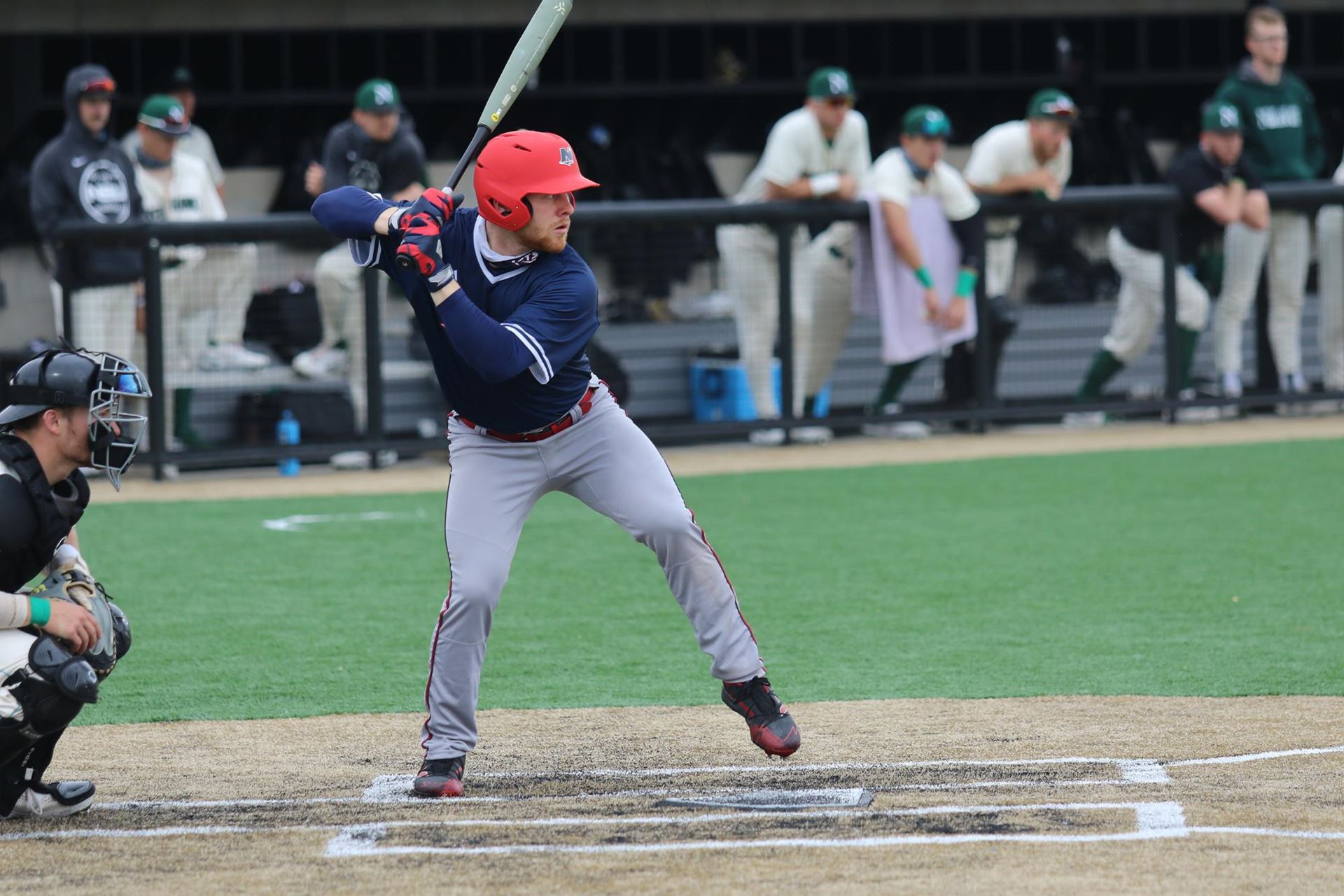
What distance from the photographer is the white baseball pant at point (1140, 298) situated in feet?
36.2

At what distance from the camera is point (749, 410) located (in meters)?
10.9

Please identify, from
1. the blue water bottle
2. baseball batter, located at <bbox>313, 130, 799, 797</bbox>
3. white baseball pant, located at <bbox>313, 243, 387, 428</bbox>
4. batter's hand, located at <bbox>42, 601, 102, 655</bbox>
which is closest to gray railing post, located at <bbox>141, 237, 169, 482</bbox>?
the blue water bottle

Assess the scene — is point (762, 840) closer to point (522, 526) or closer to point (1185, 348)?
point (522, 526)

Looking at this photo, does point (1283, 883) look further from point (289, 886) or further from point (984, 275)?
point (984, 275)

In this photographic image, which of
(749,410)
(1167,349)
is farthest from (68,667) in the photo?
(1167,349)

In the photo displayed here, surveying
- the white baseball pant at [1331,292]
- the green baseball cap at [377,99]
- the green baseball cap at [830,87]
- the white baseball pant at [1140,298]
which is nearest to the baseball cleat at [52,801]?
the green baseball cap at [377,99]

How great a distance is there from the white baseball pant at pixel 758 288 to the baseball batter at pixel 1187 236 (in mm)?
1873

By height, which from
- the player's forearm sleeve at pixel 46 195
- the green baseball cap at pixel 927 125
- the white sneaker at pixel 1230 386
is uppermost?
the green baseball cap at pixel 927 125

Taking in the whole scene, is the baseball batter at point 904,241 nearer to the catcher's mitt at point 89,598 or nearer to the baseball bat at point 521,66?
the baseball bat at point 521,66

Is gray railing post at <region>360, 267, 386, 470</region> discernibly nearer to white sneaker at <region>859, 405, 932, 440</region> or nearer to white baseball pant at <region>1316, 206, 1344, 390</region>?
white sneaker at <region>859, 405, 932, 440</region>

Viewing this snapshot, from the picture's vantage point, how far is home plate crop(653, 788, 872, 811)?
4.22 m

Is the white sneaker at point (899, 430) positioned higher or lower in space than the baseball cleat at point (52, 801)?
higher

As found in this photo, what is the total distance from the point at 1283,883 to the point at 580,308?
199cm

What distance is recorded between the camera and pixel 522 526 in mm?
4703
